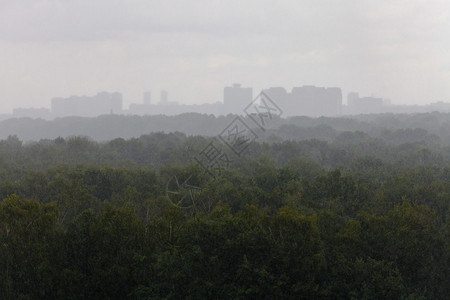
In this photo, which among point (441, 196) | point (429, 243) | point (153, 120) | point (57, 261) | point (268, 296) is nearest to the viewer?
point (268, 296)

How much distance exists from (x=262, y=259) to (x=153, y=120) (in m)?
116

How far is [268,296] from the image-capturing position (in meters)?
12.2

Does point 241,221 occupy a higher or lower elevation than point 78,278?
higher

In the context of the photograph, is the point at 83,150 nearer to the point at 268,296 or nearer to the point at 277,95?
the point at 268,296

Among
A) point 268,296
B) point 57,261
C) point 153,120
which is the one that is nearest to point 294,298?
point 268,296

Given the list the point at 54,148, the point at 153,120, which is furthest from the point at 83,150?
the point at 153,120

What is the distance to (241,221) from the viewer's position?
45.1ft

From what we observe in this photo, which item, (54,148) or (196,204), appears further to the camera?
(54,148)

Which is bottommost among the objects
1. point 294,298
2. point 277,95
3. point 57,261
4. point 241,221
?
point 294,298

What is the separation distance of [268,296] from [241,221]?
97.7 inches

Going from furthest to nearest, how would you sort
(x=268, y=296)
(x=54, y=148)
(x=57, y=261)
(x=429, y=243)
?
1. (x=54, y=148)
2. (x=429, y=243)
3. (x=57, y=261)
4. (x=268, y=296)

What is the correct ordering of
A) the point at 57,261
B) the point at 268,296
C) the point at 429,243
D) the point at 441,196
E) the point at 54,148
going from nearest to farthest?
the point at 268,296
the point at 57,261
the point at 429,243
the point at 441,196
the point at 54,148

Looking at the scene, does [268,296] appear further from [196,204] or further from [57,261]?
[196,204]

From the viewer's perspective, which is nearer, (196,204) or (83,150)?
(196,204)
